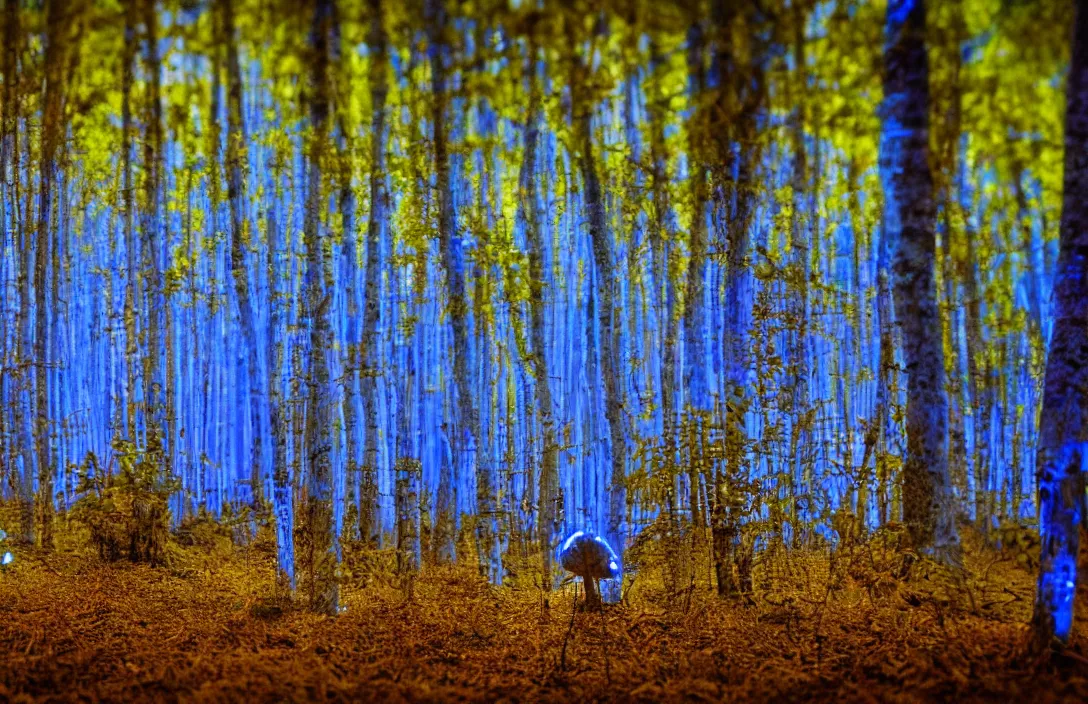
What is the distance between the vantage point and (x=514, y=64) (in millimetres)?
9172

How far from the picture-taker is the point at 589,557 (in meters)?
5.90

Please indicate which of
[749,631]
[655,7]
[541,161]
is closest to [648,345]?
[541,161]

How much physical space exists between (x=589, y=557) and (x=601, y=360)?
2701 mm

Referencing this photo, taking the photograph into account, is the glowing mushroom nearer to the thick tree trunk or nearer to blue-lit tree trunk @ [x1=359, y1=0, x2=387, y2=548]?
blue-lit tree trunk @ [x1=359, y1=0, x2=387, y2=548]

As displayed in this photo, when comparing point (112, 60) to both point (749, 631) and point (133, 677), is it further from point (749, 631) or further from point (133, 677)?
point (749, 631)

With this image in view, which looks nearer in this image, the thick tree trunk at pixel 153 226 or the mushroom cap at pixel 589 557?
the mushroom cap at pixel 589 557

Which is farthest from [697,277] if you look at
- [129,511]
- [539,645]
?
[129,511]

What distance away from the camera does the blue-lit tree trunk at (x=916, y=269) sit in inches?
246

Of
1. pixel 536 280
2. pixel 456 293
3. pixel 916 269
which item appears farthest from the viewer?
pixel 536 280

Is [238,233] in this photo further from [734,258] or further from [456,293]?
[734,258]

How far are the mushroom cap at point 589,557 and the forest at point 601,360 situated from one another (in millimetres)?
26

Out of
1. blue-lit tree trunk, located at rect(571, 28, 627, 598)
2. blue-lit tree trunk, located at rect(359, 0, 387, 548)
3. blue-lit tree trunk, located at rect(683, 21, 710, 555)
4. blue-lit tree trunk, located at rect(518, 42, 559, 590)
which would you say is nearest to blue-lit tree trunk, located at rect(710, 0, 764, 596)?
blue-lit tree trunk, located at rect(683, 21, 710, 555)

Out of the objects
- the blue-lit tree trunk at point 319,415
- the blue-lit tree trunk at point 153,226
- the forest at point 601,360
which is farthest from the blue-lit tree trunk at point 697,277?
the blue-lit tree trunk at point 153,226

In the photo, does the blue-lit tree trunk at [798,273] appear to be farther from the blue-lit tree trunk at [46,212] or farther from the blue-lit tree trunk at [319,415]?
the blue-lit tree trunk at [46,212]
